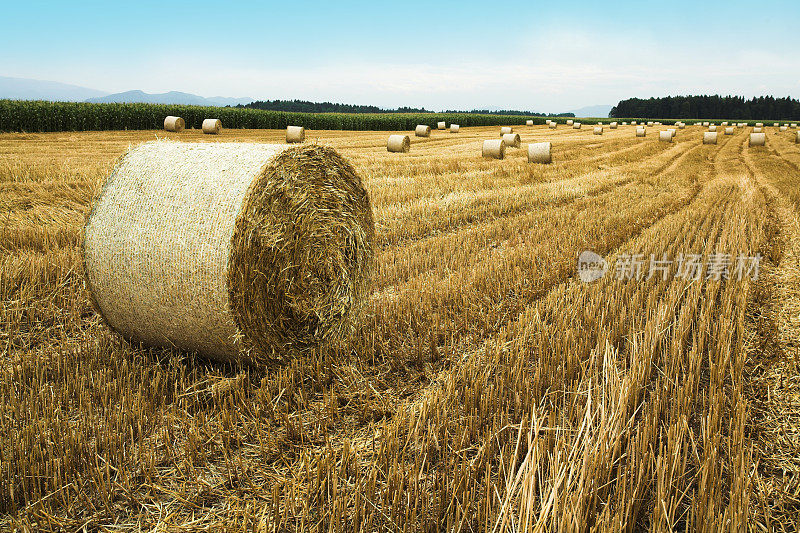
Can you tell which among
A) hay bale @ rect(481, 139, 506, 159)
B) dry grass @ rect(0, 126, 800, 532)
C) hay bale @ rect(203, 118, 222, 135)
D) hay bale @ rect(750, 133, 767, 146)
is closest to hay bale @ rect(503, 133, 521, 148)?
hay bale @ rect(481, 139, 506, 159)

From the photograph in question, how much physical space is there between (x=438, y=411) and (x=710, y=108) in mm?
140775

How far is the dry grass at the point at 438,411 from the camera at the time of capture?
248 cm

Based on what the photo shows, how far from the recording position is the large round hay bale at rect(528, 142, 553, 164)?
16.8 metres

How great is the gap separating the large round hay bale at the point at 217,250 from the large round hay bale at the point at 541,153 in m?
13.4

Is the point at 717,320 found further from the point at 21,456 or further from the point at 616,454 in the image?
the point at 21,456

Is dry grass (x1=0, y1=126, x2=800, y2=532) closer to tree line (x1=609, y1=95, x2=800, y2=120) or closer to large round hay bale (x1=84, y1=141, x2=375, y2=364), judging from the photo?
large round hay bale (x1=84, y1=141, x2=375, y2=364)

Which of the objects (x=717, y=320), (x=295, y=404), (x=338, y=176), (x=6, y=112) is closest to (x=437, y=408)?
(x=295, y=404)

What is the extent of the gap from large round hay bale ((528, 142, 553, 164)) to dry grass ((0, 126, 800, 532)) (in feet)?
34.6

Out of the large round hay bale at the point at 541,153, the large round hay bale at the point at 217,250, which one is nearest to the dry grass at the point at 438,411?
the large round hay bale at the point at 217,250

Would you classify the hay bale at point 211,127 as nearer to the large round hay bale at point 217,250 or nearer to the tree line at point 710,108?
the large round hay bale at point 217,250

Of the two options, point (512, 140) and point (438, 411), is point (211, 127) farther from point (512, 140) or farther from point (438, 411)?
point (438, 411)

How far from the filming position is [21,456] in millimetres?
2750

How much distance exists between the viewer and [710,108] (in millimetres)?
121125

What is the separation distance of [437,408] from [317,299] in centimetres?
173
